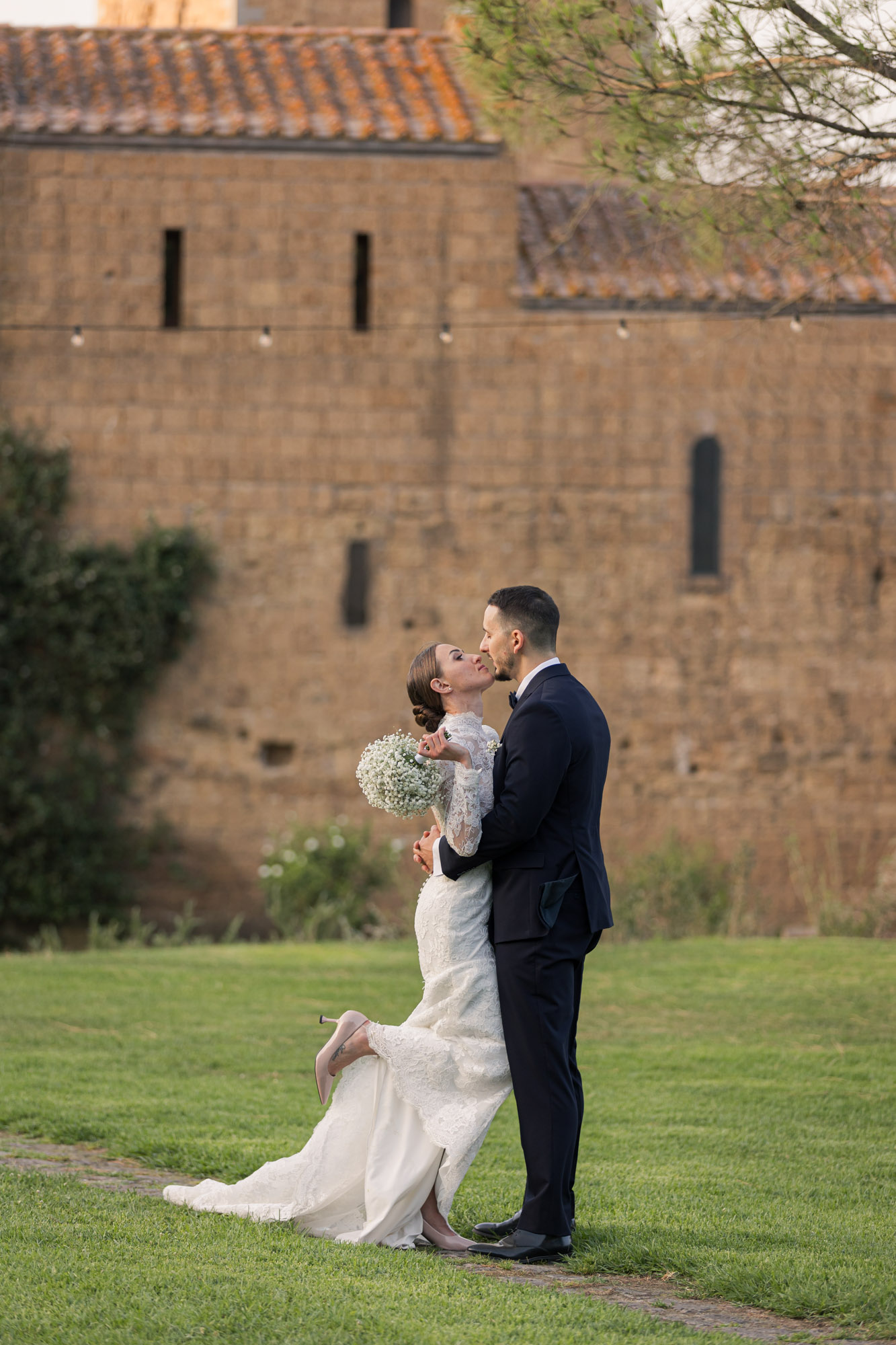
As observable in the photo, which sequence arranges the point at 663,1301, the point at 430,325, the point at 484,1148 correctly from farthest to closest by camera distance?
the point at 430,325 → the point at 484,1148 → the point at 663,1301

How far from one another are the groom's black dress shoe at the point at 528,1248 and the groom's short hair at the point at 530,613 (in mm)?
1774

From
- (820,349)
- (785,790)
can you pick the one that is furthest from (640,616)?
(820,349)

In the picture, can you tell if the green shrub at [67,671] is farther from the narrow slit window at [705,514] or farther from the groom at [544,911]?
the groom at [544,911]

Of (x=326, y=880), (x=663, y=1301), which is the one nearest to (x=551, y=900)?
(x=663, y=1301)

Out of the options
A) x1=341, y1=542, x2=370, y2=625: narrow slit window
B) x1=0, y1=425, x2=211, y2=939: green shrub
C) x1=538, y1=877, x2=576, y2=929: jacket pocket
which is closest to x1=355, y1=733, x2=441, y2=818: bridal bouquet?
x1=538, y1=877, x2=576, y2=929: jacket pocket

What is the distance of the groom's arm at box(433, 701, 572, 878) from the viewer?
4.43 m

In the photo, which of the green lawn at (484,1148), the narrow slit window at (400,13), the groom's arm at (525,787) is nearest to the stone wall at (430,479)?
the green lawn at (484,1148)

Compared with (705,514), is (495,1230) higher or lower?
lower

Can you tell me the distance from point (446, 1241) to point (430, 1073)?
0.52 meters

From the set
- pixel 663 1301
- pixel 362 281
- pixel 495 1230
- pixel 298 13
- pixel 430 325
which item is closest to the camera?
pixel 663 1301

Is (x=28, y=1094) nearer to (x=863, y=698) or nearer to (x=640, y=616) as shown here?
(x=640, y=616)

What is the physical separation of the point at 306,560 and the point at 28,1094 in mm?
7719

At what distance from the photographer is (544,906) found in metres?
4.48

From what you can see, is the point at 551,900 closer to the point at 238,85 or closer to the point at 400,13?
the point at 238,85
